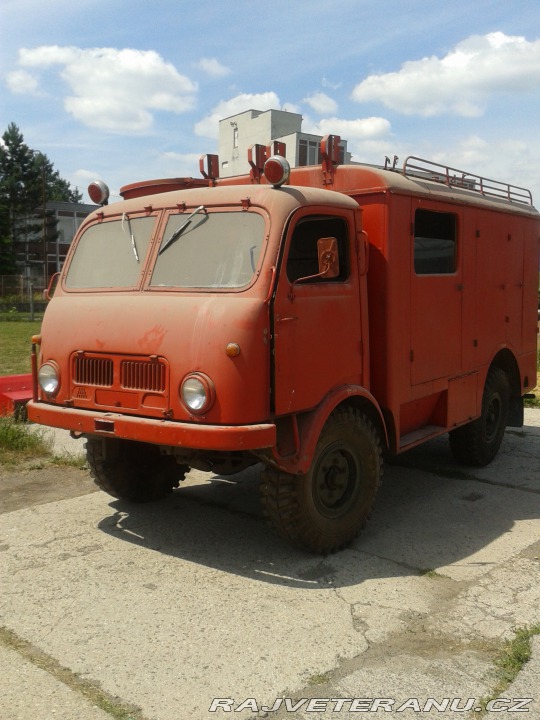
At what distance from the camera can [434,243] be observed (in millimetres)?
6328

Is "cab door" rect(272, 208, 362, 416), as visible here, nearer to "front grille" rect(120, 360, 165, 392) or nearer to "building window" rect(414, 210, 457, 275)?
"front grille" rect(120, 360, 165, 392)

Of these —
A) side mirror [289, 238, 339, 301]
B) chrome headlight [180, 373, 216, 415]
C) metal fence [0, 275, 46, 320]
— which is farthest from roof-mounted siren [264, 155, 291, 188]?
metal fence [0, 275, 46, 320]

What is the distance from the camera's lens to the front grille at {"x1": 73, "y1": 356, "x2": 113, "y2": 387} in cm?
492

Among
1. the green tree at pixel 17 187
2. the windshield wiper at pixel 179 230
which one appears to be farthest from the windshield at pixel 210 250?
the green tree at pixel 17 187

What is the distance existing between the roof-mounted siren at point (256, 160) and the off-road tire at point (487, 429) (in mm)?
3173

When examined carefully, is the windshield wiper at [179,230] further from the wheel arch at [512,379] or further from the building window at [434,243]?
the wheel arch at [512,379]

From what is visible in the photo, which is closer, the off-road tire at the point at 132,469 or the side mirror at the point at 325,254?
the side mirror at the point at 325,254

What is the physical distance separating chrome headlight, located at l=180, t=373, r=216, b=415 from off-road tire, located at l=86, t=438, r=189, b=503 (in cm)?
123

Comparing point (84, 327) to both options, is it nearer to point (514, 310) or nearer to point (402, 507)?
point (402, 507)

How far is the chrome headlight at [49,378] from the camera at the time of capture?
17.0 feet

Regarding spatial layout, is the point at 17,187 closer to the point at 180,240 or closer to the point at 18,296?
the point at 18,296

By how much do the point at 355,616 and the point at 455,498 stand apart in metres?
2.61

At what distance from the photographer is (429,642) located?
3.95 meters

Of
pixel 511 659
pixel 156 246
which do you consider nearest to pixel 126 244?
pixel 156 246
